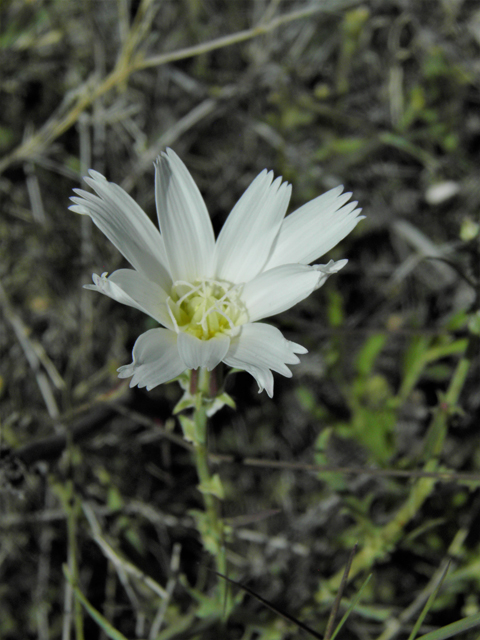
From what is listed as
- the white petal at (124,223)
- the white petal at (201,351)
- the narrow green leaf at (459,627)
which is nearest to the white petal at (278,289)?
the white petal at (201,351)

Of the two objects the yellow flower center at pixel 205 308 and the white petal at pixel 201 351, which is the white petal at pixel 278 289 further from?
the white petal at pixel 201 351

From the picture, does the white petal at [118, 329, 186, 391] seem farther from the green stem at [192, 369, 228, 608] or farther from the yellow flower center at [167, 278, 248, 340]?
the yellow flower center at [167, 278, 248, 340]

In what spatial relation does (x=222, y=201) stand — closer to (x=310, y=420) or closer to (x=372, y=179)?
(x=372, y=179)

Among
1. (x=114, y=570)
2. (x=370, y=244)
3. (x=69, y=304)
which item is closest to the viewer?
(x=114, y=570)

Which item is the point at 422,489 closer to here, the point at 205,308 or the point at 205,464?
the point at 205,464

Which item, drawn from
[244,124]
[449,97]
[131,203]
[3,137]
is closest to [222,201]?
[244,124]

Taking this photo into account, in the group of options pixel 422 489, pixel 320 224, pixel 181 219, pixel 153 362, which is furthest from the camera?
pixel 422 489

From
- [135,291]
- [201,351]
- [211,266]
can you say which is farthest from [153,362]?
[211,266]
